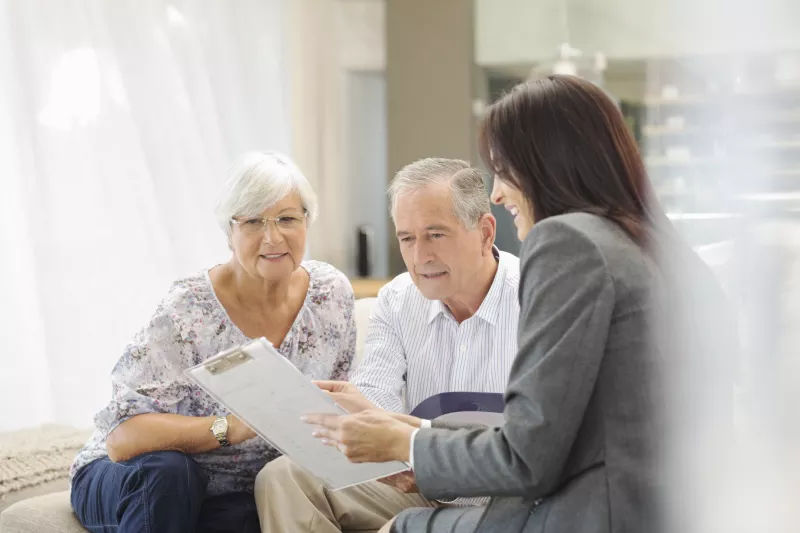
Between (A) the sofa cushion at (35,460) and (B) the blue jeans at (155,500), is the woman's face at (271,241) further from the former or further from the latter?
(A) the sofa cushion at (35,460)

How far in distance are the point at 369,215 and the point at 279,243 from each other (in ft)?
10.0

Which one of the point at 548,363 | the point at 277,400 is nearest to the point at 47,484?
the point at 277,400

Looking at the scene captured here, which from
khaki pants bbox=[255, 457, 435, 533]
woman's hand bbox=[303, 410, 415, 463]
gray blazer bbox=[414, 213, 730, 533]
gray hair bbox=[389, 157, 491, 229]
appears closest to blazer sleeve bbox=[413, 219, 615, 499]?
gray blazer bbox=[414, 213, 730, 533]

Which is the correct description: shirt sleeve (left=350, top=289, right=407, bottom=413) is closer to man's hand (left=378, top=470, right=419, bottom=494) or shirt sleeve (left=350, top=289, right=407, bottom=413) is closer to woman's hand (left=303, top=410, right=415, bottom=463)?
man's hand (left=378, top=470, right=419, bottom=494)

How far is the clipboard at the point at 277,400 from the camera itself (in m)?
1.14

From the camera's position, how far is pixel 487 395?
A: 179 cm

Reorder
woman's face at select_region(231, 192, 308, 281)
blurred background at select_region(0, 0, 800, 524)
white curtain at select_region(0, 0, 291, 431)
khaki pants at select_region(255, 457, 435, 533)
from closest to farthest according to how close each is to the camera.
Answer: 1. blurred background at select_region(0, 0, 800, 524)
2. khaki pants at select_region(255, 457, 435, 533)
3. woman's face at select_region(231, 192, 308, 281)
4. white curtain at select_region(0, 0, 291, 431)

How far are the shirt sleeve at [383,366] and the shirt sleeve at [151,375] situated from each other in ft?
1.20

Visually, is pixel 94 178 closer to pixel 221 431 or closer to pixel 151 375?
pixel 151 375

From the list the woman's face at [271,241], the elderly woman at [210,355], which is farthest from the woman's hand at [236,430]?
the woman's face at [271,241]

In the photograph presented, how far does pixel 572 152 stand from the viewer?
3.59 ft

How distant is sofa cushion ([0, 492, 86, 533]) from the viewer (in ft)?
6.17

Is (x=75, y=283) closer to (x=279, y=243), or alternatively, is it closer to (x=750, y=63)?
(x=279, y=243)

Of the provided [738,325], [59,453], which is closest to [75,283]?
[59,453]
